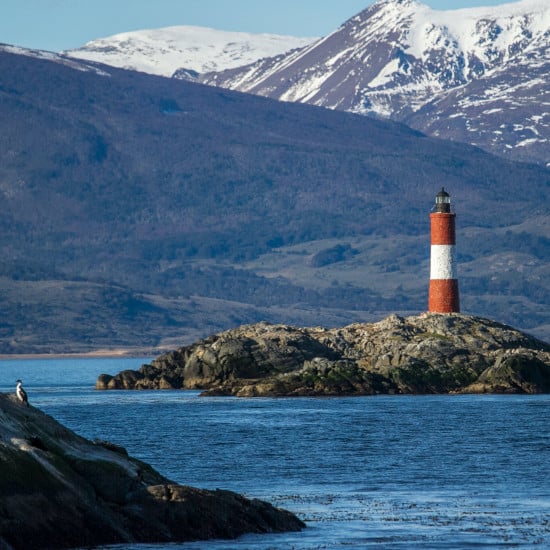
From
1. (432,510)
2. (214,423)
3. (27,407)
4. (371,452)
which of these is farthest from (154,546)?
(214,423)

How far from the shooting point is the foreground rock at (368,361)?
361 ft

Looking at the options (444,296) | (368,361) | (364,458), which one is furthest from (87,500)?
(444,296)

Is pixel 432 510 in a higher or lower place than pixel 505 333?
lower

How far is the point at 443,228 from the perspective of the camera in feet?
379

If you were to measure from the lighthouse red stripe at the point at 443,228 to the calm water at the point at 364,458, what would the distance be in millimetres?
13834

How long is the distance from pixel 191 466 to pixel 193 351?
6740cm

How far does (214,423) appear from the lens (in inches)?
3383

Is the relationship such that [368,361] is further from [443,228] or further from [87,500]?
[87,500]

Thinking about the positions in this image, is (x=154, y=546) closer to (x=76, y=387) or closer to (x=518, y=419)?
(x=518, y=419)

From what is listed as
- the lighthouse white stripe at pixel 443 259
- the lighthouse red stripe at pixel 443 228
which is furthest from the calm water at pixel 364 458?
the lighthouse red stripe at pixel 443 228

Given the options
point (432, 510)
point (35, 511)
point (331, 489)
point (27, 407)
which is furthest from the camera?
point (331, 489)

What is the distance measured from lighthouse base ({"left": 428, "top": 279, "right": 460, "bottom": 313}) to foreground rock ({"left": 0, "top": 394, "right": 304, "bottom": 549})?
247ft

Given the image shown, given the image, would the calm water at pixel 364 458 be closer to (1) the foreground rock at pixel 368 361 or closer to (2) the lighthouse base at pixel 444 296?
(1) the foreground rock at pixel 368 361

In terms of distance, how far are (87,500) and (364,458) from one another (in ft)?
88.7
